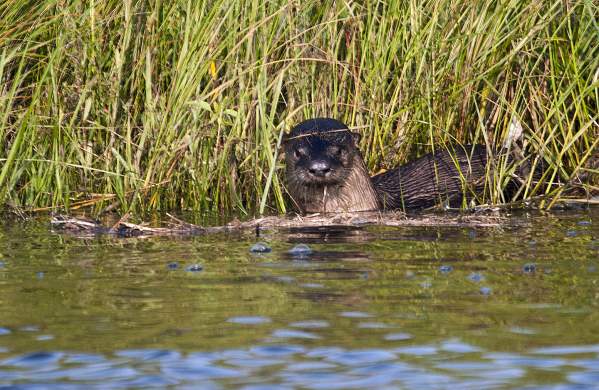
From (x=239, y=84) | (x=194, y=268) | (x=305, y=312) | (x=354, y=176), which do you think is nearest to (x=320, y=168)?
(x=354, y=176)

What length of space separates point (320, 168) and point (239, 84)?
1.73ft

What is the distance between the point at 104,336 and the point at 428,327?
0.75 meters

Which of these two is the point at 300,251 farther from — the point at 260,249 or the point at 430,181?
the point at 430,181

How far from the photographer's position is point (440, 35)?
5.64 metres

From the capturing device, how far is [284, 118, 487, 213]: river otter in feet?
18.4

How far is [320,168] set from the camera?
5574 millimetres

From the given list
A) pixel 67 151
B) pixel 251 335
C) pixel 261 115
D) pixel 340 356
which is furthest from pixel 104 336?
pixel 67 151

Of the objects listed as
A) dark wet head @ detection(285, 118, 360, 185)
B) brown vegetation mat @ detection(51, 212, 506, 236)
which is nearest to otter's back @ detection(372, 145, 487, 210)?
dark wet head @ detection(285, 118, 360, 185)

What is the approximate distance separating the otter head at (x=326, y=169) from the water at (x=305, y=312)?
40.9 inches

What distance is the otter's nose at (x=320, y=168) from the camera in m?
5.57

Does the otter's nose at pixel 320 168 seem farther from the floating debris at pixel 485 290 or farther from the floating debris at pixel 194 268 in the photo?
the floating debris at pixel 485 290

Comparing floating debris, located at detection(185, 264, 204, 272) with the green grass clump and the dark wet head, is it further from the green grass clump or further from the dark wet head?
the dark wet head

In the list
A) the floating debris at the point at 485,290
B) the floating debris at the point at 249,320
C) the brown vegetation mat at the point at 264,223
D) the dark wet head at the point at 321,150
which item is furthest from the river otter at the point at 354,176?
the floating debris at the point at 249,320

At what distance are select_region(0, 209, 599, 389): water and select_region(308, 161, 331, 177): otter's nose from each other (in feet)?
3.29
